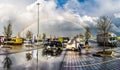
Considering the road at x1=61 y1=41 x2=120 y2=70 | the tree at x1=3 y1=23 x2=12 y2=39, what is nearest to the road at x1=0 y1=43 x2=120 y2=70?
the road at x1=61 y1=41 x2=120 y2=70

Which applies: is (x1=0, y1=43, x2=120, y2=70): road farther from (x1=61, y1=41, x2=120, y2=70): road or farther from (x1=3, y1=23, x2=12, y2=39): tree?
(x1=3, y1=23, x2=12, y2=39): tree

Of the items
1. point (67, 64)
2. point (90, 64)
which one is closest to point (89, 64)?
point (90, 64)

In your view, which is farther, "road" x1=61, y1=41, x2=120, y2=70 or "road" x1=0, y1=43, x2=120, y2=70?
"road" x1=61, y1=41, x2=120, y2=70

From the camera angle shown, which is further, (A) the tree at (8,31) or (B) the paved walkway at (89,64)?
(A) the tree at (8,31)

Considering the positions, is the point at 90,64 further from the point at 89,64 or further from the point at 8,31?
the point at 8,31

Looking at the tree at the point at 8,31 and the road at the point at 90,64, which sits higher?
the tree at the point at 8,31

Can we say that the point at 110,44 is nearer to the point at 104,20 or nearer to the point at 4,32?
the point at 104,20

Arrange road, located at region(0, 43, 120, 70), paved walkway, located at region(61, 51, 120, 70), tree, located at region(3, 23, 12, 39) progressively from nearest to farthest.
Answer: road, located at region(0, 43, 120, 70) → paved walkway, located at region(61, 51, 120, 70) → tree, located at region(3, 23, 12, 39)

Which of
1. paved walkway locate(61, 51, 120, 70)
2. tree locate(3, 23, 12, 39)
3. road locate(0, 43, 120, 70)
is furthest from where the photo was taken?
tree locate(3, 23, 12, 39)

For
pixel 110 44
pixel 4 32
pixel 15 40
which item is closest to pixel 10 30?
pixel 4 32

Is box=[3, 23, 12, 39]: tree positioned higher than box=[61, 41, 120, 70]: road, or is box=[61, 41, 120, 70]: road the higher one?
box=[3, 23, 12, 39]: tree

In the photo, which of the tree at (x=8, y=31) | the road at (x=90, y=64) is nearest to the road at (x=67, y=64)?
the road at (x=90, y=64)

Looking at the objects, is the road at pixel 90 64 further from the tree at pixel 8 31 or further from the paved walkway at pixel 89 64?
the tree at pixel 8 31

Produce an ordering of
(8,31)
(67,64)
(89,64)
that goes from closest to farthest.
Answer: (67,64) < (89,64) < (8,31)
